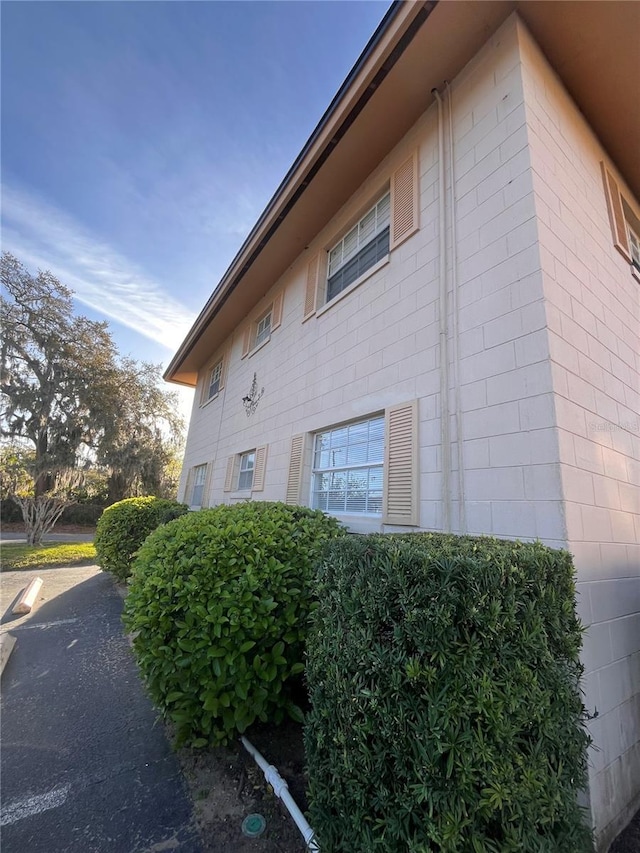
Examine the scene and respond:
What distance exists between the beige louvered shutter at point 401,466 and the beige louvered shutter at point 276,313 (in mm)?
4039

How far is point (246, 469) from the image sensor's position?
23.8ft

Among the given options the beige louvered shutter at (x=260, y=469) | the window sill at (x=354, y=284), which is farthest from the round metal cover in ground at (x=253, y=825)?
the window sill at (x=354, y=284)

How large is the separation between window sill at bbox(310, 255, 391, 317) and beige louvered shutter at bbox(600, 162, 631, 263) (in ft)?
8.16

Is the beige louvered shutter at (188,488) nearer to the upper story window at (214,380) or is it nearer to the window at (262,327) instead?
the upper story window at (214,380)

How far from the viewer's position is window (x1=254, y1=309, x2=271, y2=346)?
753cm

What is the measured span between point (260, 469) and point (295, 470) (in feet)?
4.43

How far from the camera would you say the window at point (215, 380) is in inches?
398

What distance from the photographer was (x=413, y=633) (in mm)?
1454

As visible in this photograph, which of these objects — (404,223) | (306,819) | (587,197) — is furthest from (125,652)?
(587,197)

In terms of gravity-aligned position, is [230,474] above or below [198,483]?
above

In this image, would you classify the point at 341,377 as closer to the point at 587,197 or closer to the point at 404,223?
the point at 404,223

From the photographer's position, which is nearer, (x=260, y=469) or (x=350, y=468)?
(x=350, y=468)

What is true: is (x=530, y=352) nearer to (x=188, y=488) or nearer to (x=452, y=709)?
(x=452, y=709)

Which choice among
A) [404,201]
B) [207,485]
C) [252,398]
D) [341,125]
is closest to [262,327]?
[252,398]
